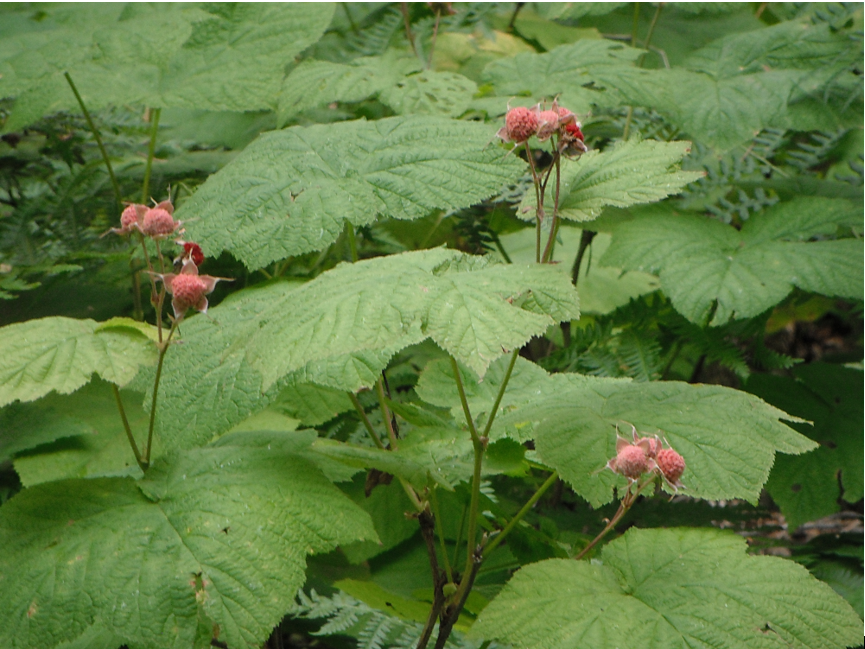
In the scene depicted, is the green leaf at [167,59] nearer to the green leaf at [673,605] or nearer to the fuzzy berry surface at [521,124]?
the fuzzy berry surface at [521,124]

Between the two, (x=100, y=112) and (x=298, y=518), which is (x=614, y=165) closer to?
(x=298, y=518)

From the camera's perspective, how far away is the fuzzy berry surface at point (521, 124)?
1038 mm

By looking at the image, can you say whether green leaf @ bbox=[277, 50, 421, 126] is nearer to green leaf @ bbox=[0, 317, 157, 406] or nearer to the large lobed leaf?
green leaf @ bbox=[0, 317, 157, 406]

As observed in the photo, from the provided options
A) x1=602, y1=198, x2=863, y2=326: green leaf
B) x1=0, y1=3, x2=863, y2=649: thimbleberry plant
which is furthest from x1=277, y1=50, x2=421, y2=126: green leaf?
x1=602, y1=198, x2=863, y2=326: green leaf

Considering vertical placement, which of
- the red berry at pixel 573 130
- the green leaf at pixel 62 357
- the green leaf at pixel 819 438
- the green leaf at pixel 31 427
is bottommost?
the green leaf at pixel 819 438

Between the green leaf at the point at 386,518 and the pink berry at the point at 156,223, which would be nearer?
the pink berry at the point at 156,223

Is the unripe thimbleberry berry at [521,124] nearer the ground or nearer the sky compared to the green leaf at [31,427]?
nearer the sky

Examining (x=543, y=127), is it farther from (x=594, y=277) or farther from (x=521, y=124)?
(x=594, y=277)

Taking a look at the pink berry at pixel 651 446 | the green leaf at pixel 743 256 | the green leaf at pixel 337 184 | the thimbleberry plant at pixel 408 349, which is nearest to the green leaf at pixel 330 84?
the thimbleberry plant at pixel 408 349

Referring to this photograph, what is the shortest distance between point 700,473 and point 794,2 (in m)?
2.10

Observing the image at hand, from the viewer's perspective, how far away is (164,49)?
6.01 feet

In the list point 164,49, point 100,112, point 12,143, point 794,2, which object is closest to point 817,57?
point 794,2

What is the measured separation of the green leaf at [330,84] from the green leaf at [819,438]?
4.41 ft

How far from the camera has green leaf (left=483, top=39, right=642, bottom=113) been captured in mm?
1907
